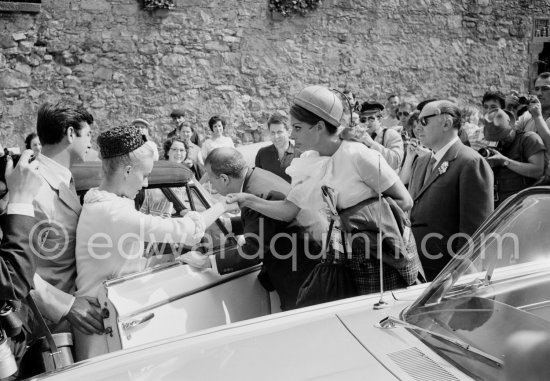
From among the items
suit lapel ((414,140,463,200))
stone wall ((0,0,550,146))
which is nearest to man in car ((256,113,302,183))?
Answer: suit lapel ((414,140,463,200))

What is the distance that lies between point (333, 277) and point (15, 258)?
169 cm

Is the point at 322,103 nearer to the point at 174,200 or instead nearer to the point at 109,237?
the point at 109,237

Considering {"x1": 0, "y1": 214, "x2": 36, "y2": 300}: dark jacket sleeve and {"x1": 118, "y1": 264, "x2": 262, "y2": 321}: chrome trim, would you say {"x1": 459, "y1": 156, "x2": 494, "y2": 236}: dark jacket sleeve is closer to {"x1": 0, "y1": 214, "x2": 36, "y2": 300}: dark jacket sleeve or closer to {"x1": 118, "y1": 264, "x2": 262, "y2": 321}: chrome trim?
{"x1": 118, "y1": 264, "x2": 262, "y2": 321}: chrome trim

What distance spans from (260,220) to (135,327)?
1.05 meters

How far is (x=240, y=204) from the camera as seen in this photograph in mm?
4098

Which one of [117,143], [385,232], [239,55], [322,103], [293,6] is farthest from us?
[293,6]

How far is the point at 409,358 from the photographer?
226cm

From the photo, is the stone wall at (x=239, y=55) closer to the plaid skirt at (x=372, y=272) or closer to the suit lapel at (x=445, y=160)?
the suit lapel at (x=445, y=160)

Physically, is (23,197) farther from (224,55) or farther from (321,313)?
(224,55)

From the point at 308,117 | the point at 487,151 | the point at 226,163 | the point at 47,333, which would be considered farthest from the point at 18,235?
the point at 487,151

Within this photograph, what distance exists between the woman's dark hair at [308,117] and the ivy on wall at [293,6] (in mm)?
12422

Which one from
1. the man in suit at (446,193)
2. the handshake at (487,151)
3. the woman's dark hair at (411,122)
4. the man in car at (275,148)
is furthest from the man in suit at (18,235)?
the woman's dark hair at (411,122)

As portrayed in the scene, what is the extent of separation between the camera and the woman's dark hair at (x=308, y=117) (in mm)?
3830

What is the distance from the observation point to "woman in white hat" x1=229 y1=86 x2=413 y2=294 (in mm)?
3686
